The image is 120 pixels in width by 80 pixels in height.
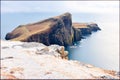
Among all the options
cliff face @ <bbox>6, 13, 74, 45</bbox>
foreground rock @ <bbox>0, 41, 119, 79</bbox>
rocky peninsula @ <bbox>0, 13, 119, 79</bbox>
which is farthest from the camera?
cliff face @ <bbox>6, 13, 74, 45</bbox>

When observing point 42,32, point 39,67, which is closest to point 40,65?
point 39,67

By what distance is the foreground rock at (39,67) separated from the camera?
30453 millimetres

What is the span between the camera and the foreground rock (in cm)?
3045

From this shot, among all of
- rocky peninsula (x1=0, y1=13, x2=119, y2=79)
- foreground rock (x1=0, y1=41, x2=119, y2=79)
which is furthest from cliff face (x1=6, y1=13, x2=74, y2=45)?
foreground rock (x1=0, y1=41, x2=119, y2=79)

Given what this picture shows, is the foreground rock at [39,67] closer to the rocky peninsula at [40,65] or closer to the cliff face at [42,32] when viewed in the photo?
the rocky peninsula at [40,65]

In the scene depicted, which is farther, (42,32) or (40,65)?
(42,32)

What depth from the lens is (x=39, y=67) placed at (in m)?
32.5

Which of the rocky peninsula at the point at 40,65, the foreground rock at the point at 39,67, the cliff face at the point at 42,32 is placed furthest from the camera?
the cliff face at the point at 42,32

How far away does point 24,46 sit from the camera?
43.4 m

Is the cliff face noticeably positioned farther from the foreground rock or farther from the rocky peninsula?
the foreground rock

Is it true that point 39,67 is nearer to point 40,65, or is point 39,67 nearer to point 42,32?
point 40,65

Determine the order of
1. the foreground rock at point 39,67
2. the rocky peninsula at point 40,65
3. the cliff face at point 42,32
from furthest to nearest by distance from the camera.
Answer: the cliff face at point 42,32, the rocky peninsula at point 40,65, the foreground rock at point 39,67

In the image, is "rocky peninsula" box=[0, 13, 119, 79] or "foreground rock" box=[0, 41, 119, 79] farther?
"rocky peninsula" box=[0, 13, 119, 79]

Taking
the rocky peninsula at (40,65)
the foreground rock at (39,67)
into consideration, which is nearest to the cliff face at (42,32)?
the rocky peninsula at (40,65)
